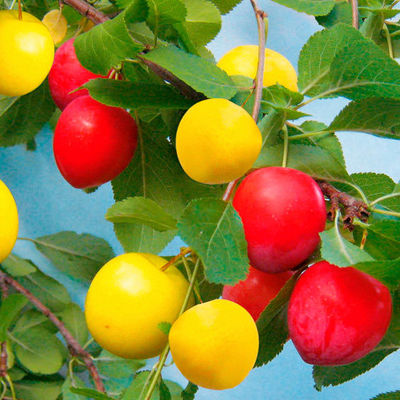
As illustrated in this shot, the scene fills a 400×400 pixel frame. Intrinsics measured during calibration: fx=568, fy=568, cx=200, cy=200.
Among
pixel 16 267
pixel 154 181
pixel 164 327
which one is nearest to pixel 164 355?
pixel 164 327

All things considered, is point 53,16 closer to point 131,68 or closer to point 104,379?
point 131,68

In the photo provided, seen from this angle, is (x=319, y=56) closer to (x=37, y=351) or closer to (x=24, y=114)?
(x=24, y=114)

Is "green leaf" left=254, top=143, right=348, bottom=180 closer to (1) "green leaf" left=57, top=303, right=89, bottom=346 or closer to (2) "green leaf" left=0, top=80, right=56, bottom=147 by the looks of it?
(2) "green leaf" left=0, top=80, right=56, bottom=147

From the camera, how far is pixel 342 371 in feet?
0.92

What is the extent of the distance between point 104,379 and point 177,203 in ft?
1.71

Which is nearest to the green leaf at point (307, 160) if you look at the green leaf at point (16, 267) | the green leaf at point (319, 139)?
the green leaf at point (319, 139)

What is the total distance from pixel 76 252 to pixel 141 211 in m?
0.53

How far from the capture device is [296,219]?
0.21 meters

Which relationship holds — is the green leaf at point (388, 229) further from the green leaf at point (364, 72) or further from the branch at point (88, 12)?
the branch at point (88, 12)

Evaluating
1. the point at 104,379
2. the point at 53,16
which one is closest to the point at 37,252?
the point at 104,379

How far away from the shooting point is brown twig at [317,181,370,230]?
0.74 feet

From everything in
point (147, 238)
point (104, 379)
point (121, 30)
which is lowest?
point (104, 379)

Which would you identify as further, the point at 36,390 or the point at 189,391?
the point at 36,390

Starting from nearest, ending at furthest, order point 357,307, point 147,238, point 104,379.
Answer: point 357,307
point 147,238
point 104,379
